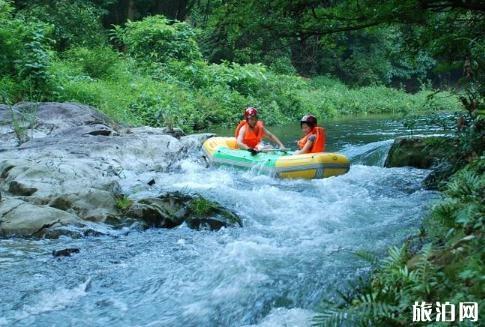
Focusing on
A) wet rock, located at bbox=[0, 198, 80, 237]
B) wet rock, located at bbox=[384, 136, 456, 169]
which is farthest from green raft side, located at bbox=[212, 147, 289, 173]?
wet rock, located at bbox=[0, 198, 80, 237]

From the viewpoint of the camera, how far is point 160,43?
20594 mm

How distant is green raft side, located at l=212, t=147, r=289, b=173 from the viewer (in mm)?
9211

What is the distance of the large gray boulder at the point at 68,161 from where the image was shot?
619 centimetres

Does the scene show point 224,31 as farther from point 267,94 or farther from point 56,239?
point 267,94

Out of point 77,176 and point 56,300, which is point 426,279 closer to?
point 56,300

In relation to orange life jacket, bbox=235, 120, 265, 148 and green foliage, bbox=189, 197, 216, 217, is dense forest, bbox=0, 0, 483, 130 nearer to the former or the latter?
orange life jacket, bbox=235, 120, 265, 148

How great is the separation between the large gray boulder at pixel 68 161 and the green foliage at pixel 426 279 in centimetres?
396


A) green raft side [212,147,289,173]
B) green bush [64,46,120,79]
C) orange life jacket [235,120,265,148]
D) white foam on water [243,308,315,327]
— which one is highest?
green bush [64,46,120,79]

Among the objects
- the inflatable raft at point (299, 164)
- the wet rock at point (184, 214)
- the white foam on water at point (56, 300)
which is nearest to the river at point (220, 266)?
the white foam on water at point (56, 300)

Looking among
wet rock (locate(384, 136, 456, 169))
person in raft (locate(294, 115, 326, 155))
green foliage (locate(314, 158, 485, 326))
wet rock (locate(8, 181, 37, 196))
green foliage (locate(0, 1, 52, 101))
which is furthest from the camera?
green foliage (locate(0, 1, 52, 101))

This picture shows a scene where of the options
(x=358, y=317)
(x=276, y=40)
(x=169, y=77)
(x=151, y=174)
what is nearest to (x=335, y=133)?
(x=169, y=77)

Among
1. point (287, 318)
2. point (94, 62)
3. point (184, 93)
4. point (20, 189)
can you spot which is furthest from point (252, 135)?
point (94, 62)

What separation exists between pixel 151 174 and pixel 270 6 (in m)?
4.54

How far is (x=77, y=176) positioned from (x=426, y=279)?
5.57 metres
